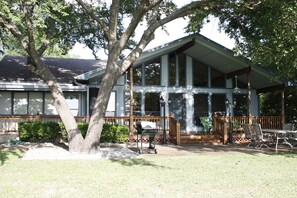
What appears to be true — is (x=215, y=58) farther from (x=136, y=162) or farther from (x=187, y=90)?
(x=136, y=162)

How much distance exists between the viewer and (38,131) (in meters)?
14.6

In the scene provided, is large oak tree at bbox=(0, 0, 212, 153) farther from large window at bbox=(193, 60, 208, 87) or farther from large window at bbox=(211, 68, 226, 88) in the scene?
large window at bbox=(211, 68, 226, 88)

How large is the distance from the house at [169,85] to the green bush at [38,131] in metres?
1.57

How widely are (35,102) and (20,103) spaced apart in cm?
74

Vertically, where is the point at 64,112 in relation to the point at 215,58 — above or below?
below

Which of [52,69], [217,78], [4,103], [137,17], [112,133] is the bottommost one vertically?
[112,133]

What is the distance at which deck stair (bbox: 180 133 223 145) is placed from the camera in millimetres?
15805

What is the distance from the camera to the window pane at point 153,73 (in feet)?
59.7

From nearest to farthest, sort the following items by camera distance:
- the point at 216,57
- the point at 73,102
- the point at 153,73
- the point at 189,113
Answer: the point at 73,102 → the point at 216,57 → the point at 153,73 → the point at 189,113

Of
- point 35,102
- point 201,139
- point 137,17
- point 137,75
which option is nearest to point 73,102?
point 35,102

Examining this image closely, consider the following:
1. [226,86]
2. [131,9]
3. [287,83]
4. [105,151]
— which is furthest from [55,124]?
[287,83]

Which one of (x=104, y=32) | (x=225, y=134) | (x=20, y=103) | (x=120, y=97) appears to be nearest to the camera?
(x=104, y=32)

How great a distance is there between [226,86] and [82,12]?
9.38 m

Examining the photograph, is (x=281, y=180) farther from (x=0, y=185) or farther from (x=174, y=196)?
(x=0, y=185)
